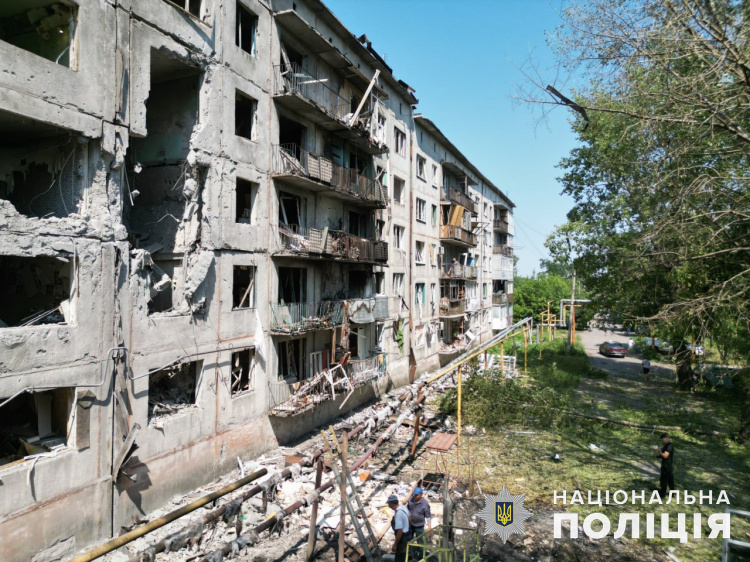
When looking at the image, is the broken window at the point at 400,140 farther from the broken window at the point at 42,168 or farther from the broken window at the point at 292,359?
the broken window at the point at 42,168

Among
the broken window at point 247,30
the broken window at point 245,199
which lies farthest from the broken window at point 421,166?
the broken window at point 245,199

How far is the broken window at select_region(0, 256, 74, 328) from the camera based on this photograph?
9.98 metres

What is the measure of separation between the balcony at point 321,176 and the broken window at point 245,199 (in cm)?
99

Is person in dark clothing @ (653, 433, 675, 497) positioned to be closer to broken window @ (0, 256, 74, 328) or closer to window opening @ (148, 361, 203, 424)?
window opening @ (148, 361, 203, 424)

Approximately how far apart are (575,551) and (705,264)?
1117 cm

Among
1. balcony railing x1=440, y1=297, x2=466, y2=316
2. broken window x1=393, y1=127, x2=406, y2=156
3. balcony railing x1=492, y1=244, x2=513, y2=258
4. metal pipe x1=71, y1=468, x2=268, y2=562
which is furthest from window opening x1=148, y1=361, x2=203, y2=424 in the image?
balcony railing x1=492, y1=244, x2=513, y2=258

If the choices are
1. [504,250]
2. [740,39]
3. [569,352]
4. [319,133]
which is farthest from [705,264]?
[504,250]

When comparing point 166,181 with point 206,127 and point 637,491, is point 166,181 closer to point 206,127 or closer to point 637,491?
point 206,127

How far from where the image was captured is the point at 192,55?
12.9 metres

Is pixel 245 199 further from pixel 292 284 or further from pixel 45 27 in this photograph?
pixel 45 27

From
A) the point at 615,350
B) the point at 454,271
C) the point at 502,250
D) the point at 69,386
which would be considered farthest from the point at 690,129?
the point at 502,250

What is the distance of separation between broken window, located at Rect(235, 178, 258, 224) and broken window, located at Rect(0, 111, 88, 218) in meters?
5.65

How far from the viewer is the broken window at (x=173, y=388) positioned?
12570mm

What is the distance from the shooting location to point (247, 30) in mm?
15781
